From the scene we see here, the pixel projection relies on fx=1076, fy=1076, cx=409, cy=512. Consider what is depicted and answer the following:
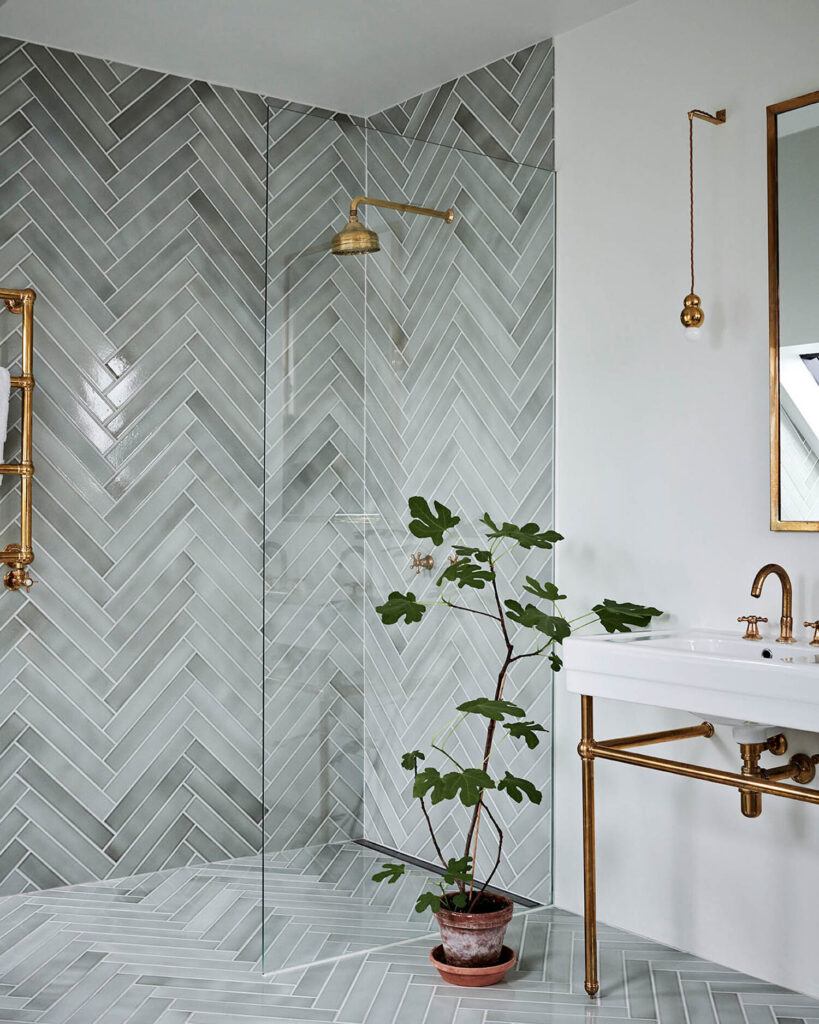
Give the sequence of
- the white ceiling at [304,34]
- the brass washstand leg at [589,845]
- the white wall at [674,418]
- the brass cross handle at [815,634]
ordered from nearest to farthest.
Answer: the brass cross handle at [815,634] → the brass washstand leg at [589,845] → the white wall at [674,418] → the white ceiling at [304,34]

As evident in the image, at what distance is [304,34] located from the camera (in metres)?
3.53

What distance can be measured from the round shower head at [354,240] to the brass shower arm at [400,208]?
27 millimetres

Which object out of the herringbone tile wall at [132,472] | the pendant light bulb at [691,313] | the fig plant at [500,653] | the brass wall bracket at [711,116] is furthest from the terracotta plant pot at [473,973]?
the brass wall bracket at [711,116]

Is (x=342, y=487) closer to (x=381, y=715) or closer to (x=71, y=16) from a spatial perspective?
(x=381, y=715)

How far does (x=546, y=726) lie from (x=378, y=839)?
Result: 27.1 inches

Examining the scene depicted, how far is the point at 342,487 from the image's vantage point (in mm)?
2953

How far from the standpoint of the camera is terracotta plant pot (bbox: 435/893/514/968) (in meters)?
2.81

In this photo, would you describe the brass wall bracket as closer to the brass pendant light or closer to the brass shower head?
the brass pendant light

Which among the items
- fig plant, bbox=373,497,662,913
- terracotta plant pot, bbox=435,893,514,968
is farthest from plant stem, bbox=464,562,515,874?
terracotta plant pot, bbox=435,893,514,968

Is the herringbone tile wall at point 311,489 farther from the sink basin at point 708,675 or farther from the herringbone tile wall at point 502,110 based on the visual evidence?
the herringbone tile wall at point 502,110

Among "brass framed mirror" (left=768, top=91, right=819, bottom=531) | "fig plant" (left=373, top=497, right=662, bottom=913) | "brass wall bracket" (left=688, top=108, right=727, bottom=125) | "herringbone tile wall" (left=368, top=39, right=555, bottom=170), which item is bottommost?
"fig plant" (left=373, top=497, right=662, bottom=913)

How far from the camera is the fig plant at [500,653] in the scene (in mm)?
2746

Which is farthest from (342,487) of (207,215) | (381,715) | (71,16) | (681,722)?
(71,16)

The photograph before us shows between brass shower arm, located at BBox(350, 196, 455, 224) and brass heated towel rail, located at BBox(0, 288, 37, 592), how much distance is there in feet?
3.99
